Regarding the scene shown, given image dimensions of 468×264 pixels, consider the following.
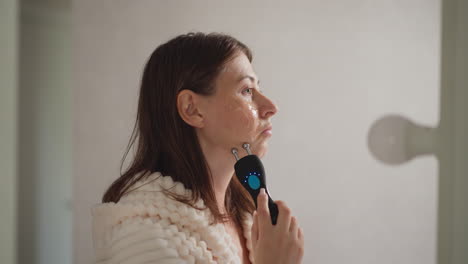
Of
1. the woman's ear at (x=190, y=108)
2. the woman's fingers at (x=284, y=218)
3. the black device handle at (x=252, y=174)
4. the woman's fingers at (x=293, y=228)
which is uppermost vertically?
the woman's ear at (x=190, y=108)

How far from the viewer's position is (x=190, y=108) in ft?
2.52

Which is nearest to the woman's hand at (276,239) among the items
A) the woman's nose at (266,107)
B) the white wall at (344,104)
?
the woman's nose at (266,107)

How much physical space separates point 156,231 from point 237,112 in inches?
11.7

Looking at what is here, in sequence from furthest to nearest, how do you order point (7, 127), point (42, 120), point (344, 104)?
point (344, 104), point (42, 120), point (7, 127)

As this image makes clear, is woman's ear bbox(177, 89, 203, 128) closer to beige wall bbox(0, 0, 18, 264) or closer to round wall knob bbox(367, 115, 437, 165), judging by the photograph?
beige wall bbox(0, 0, 18, 264)

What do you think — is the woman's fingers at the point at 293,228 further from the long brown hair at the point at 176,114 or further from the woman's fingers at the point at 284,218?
the long brown hair at the point at 176,114

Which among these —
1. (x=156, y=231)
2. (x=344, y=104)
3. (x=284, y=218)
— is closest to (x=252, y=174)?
(x=284, y=218)

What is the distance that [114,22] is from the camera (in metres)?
1.01

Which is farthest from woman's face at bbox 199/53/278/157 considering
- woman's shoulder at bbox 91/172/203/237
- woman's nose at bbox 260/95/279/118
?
woman's shoulder at bbox 91/172/203/237

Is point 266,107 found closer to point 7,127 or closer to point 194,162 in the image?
point 194,162

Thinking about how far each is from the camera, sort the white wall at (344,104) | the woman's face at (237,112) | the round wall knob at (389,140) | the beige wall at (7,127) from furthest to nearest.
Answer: the white wall at (344,104) < the round wall knob at (389,140) < the woman's face at (237,112) < the beige wall at (7,127)

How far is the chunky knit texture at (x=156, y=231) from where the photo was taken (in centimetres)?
61

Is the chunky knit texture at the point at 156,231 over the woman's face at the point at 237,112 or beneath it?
beneath

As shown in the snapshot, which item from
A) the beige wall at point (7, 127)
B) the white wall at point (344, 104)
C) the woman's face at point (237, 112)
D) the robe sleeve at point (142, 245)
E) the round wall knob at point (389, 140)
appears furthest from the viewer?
the white wall at point (344, 104)
